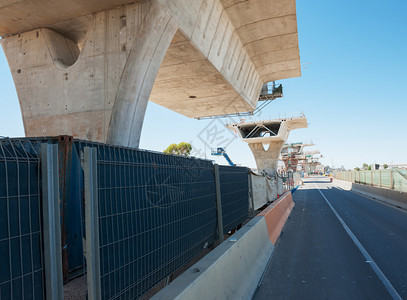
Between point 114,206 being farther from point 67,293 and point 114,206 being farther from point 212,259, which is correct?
point 212,259

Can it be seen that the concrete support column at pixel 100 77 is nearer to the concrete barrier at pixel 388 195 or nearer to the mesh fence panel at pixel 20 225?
the mesh fence panel at pixel 20 225

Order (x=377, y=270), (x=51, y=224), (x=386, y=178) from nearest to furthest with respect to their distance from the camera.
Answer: (x=51, y=224)
(x=377, y=270)
(x=386, y=178)

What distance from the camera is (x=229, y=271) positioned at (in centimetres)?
420

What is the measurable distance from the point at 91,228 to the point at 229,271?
8.26 ft

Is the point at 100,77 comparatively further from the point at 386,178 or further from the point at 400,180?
the point at 386,178

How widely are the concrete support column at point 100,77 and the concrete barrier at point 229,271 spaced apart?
4417 millimetres

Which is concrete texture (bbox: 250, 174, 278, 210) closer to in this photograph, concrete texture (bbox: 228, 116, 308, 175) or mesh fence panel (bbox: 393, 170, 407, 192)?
mesh fence panel (bbox: 393, 170, 407, 192)

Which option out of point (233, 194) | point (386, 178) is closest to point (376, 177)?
point (386, 178)

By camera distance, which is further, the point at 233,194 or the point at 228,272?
the point at 233,194

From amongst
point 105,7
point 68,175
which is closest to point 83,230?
point 68,175

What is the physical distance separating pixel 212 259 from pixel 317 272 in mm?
2977

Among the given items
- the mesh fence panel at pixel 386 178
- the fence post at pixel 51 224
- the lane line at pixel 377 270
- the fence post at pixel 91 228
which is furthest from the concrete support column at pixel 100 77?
the mesh fence panel at pixel 386 178

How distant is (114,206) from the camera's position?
9.36 feet

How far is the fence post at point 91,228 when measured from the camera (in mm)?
2418
